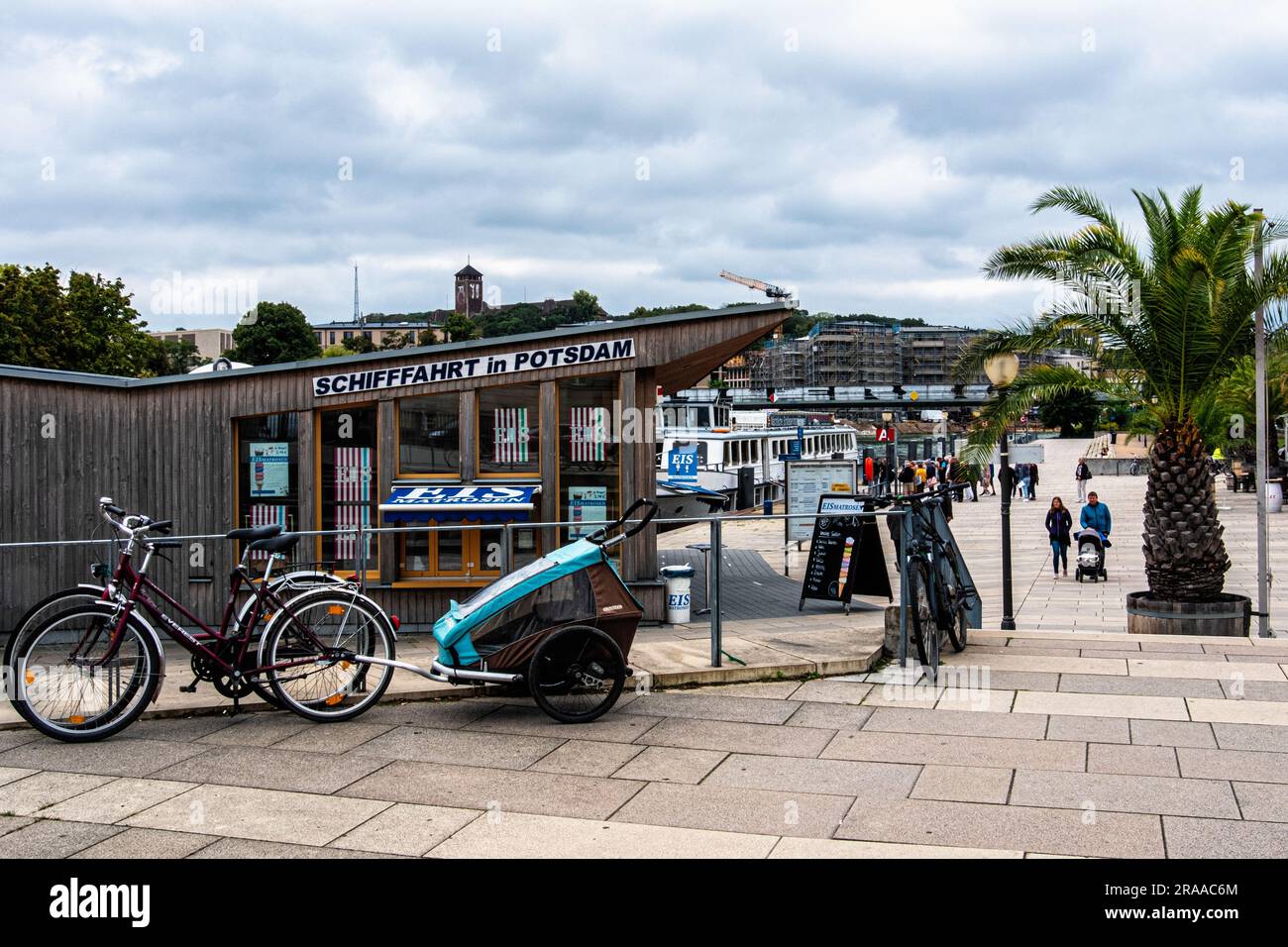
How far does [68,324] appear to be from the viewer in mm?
49531

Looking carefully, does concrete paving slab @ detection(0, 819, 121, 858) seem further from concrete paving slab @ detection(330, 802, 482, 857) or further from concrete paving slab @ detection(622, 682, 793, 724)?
concrete paving slab @ detection(622, 682, 793, 724)

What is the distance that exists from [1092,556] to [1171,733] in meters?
15.2

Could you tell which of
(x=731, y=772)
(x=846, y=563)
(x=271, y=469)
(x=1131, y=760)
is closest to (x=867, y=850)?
(x=731, y=772)

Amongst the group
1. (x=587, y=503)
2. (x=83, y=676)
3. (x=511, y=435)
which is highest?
(x=511, y=435)

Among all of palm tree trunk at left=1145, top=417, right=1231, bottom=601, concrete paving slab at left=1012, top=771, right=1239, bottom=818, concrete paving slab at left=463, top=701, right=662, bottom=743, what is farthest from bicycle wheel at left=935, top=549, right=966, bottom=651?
palm tree trunk at left=1145, top=417, right=1231, bottom=601

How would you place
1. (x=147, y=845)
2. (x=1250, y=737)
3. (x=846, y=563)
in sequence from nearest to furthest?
1. (x=147, y=845)
2. (x=1250, y=737)
3. (x=846, y=563)

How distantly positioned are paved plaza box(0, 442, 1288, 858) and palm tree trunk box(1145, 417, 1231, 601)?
→ 6.09m

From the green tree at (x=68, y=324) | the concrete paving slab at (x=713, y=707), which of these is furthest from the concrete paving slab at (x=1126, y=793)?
the green tree at (x=68, y=324)

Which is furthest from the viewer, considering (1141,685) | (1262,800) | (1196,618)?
(1196,618)

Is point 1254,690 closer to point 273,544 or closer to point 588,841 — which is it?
point 588,841

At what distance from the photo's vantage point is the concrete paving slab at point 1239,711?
24.2 feet

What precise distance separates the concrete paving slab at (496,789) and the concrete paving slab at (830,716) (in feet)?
5.48

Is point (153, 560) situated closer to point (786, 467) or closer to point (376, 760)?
point (376, 760)
